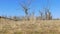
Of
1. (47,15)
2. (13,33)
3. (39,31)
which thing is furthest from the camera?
(47,15)

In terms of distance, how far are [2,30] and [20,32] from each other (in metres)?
0.70

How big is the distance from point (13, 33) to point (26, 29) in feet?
2.41

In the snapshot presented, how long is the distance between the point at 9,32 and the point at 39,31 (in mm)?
1121

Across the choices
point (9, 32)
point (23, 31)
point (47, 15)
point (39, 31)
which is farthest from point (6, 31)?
point (47, 15)

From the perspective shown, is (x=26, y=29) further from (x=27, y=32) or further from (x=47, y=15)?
(x=47, y=15)

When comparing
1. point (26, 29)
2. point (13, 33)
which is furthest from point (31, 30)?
point (13, 33)

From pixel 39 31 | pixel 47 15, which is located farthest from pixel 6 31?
pixel 47 15

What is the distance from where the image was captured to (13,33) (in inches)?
241

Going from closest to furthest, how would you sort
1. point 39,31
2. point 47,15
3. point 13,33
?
point 13,33 → point 39,31 → point 47,15

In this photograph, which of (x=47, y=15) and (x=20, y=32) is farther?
(x=47, y=15)

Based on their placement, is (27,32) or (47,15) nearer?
(27,32)

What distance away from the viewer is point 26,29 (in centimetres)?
669

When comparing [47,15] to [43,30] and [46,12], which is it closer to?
[46,12]

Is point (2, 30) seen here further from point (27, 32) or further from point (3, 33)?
point (27, 32)
